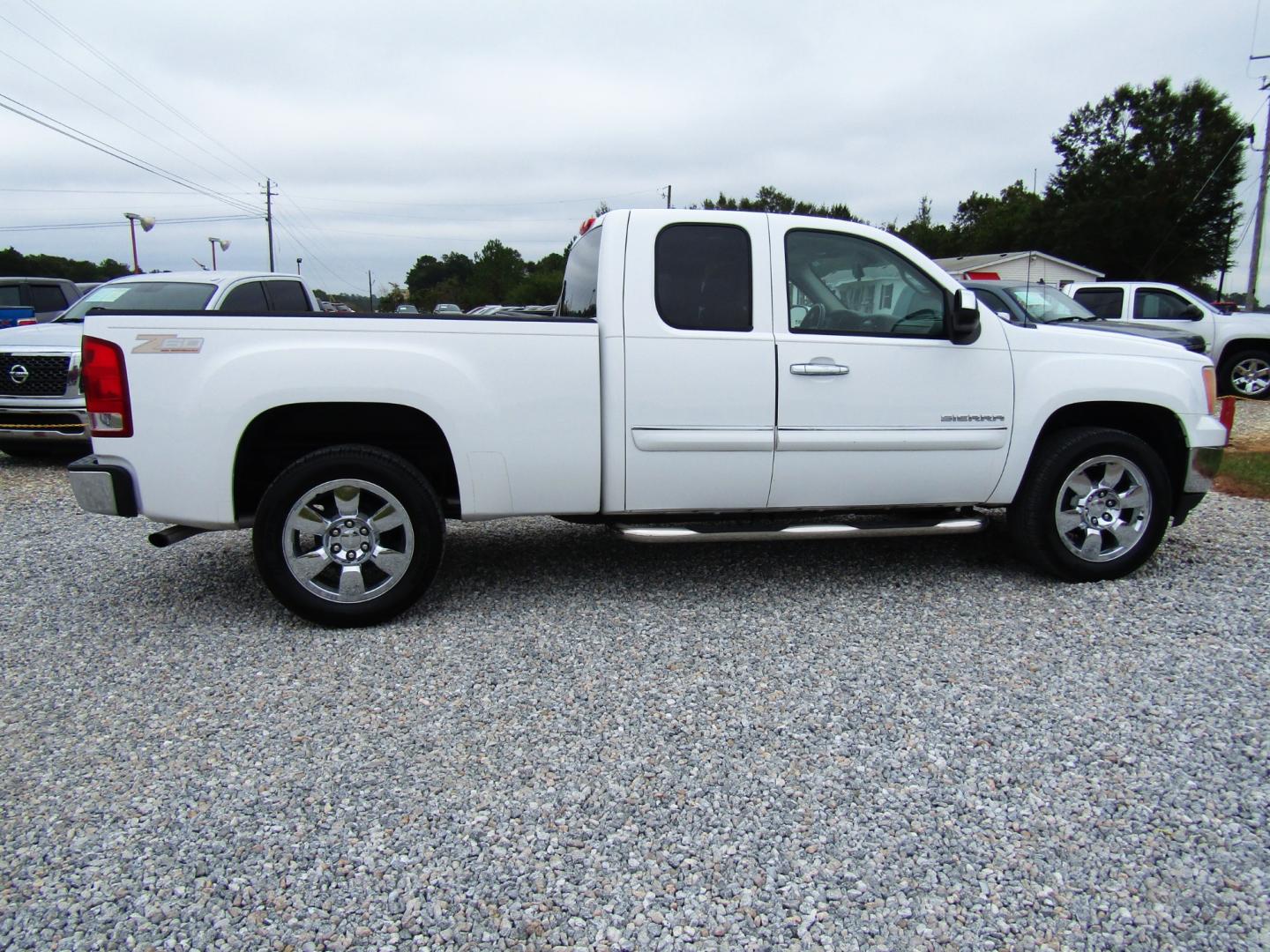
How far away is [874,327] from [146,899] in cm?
374

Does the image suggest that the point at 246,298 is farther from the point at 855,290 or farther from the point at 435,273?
the point at 435,273

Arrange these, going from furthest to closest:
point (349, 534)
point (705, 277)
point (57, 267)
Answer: point (57, 267), point (705, 277), point (349, 534)

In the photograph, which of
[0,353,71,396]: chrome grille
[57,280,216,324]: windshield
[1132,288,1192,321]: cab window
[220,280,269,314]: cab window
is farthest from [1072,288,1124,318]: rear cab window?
[0,353,71,396]: chrome grille

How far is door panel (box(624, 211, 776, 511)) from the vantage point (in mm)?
4168

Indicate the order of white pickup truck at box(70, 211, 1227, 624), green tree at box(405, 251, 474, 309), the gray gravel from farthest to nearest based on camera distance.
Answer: green tree at box(405, 251, 474, 309) → white pickup truck at box(70, 211, 1227, 624) → the gray gravel

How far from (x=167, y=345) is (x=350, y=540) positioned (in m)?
1.13

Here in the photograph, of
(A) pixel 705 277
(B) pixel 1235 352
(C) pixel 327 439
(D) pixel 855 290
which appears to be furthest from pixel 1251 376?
(C) pixel 327 439

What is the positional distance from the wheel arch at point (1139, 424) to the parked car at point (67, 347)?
6.15 meters

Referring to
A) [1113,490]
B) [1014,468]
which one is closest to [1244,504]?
[1113,490]

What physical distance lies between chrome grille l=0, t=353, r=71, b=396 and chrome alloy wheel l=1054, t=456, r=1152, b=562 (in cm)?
809

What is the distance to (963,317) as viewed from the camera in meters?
4.35

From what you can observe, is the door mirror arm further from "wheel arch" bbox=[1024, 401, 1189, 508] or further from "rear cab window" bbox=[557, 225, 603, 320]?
"rear cab window" bbox=[557, 225, 603, 320]

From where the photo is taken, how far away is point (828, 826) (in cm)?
260

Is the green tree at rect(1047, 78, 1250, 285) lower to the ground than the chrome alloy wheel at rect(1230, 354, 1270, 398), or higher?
higher
